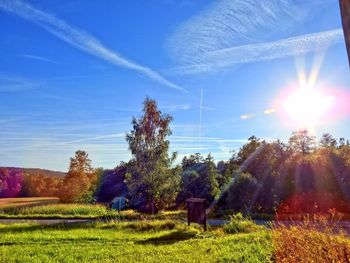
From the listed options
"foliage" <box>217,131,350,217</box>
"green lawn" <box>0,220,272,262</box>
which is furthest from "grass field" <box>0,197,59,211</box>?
"green lawn" <box>0,220,272,262</box>

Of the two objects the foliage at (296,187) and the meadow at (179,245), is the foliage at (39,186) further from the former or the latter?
the meadow at (179,245)

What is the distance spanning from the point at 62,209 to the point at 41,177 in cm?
2812

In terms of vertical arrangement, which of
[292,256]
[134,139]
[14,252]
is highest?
[134,139]

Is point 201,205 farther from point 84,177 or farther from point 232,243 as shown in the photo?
point 84,177

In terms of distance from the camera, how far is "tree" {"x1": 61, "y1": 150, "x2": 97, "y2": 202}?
3494 centimetres

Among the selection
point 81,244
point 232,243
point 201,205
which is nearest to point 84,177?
point 201,205

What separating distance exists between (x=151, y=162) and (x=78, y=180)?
12.9 metres

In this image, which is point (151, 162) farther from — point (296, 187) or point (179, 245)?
point (179, 245)

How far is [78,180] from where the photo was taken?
117ft

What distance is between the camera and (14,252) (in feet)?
30.0

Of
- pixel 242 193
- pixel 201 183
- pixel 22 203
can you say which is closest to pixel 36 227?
pixel 242 193

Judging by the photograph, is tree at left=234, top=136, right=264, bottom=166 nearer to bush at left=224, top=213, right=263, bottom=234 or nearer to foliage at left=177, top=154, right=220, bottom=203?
foliage at left=177, top=154, right=220, bottom=203

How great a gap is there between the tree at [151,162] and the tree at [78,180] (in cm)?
988

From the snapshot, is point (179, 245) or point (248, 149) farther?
point (248, 149)
